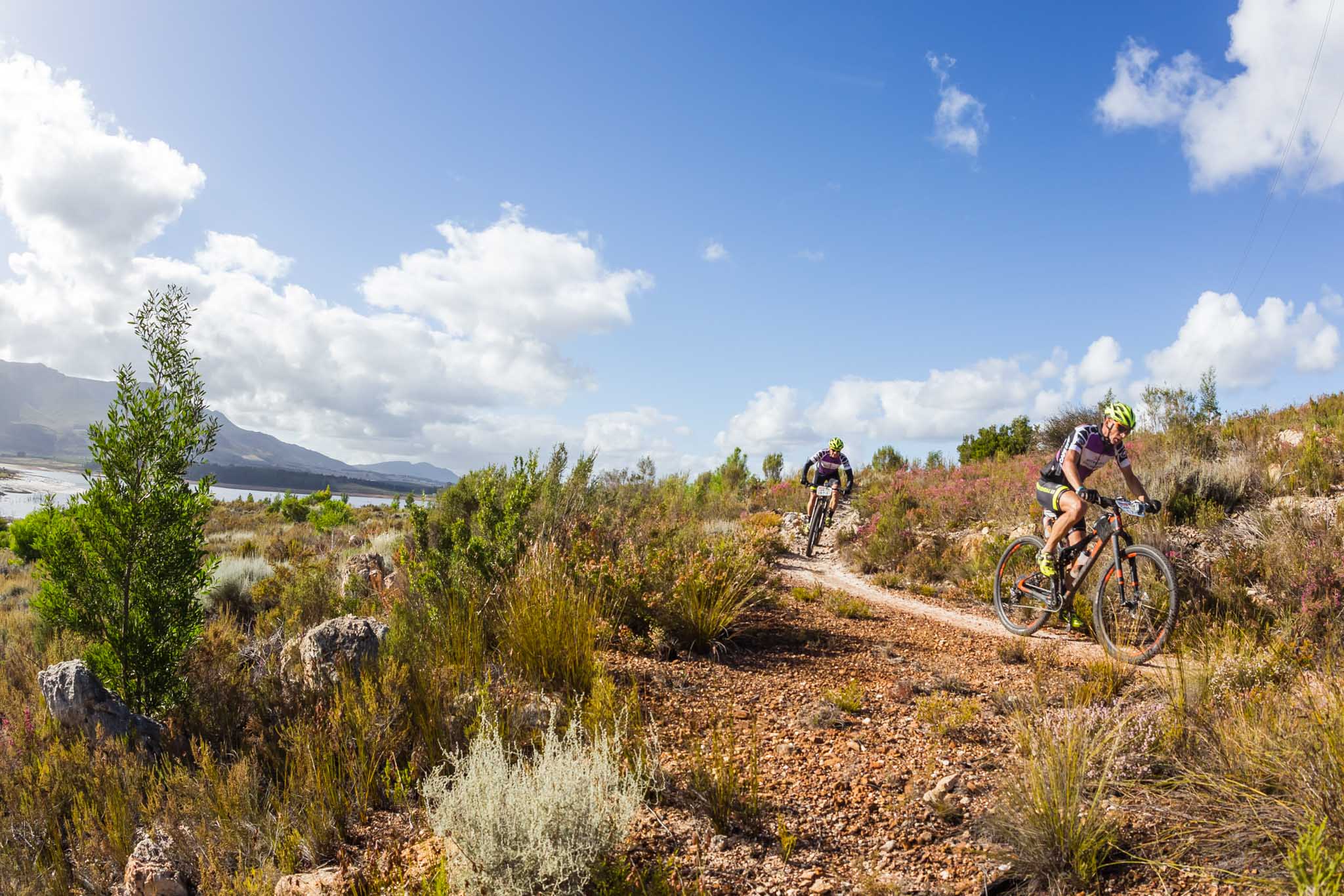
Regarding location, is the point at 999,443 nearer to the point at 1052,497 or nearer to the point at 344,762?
the point at 1052,497

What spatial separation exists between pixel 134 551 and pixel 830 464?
10.8 meters

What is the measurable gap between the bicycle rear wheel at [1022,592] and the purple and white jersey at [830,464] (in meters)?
4.24

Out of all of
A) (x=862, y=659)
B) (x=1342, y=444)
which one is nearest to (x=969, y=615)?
(x=862, y=659)

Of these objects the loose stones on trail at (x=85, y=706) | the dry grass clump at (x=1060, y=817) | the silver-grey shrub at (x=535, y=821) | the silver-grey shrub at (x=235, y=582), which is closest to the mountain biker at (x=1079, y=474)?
the dry grass clump at (x=1060, y=817)

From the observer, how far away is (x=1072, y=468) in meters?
6.55

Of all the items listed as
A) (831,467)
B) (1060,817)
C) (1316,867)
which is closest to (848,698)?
(1060,817)

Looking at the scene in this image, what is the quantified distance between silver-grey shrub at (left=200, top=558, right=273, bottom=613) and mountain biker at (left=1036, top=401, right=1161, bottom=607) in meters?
11.0

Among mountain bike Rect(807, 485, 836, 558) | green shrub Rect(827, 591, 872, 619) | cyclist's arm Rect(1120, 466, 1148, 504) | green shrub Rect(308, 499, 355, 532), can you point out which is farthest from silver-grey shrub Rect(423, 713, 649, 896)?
green shrub Rect(308, 499, 355, 532)

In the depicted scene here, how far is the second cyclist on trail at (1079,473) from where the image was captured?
20.9 ft

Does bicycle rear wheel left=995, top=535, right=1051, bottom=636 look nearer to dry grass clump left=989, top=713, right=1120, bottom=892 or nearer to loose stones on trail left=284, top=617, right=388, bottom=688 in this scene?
dry grass clump left=989, top=713, right=1120, bottom=892

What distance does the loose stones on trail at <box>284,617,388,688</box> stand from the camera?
4.71 meters

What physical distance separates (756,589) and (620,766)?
3.38 m

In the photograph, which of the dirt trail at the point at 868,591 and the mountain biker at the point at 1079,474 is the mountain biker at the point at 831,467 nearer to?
the dirt trail at the point at 868,591

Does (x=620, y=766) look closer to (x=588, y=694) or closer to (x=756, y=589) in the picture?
(x=588, y=694)
